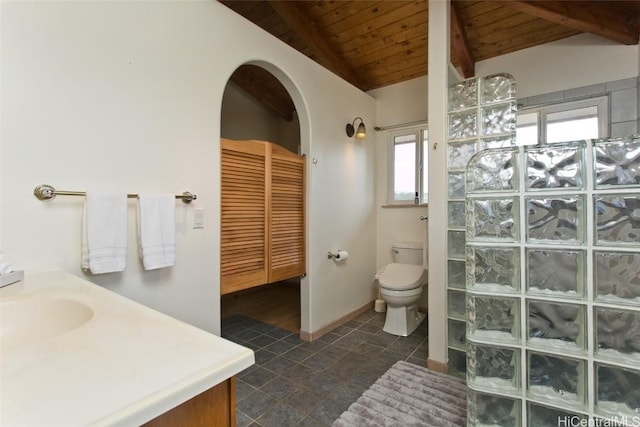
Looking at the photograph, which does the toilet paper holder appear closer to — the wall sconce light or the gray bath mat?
the gray bath mat

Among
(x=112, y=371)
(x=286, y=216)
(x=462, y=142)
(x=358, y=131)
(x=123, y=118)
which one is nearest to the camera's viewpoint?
(x=112, y=371)

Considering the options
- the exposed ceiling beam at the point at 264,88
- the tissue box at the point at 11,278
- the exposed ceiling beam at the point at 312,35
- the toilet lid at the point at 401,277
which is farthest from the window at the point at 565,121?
the tissue box at the point at 11,278

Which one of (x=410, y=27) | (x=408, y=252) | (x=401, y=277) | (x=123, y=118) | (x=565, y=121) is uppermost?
(x=410, y=27)

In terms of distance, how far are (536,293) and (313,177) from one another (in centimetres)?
180

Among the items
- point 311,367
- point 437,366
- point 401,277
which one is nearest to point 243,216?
point 311,367

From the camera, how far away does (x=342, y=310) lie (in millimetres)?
2906

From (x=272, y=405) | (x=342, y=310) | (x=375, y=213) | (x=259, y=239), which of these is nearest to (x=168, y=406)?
(x=272, y=405)

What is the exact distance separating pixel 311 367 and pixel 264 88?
322 cm

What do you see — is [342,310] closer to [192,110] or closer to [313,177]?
[313,177]

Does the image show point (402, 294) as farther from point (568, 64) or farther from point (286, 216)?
point (568, 64)

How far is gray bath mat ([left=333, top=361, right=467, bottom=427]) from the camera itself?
1536 mm

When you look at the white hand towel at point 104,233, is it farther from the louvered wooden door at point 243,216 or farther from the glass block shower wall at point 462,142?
the glass block shower wall at point 462,142

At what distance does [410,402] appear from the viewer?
1.69 meters

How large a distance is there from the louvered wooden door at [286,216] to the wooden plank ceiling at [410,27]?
1303 mm
